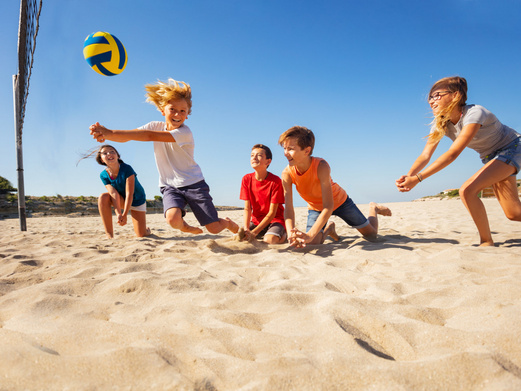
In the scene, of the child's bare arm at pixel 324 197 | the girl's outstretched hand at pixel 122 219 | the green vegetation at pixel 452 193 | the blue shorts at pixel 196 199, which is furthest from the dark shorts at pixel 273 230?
the green vegetation at pixel 452 193

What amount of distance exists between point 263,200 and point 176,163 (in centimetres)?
121

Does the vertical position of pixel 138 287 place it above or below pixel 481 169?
below

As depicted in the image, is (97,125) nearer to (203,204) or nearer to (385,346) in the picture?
(203,204)

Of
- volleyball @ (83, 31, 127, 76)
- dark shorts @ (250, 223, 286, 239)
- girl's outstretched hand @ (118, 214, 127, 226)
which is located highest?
volleyball @ (83, 31, 127, 76)

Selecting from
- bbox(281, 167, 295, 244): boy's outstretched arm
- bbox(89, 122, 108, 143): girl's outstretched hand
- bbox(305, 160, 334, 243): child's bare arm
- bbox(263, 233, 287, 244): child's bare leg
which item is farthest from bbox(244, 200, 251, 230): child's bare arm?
bbox(89, 122, 108, 143): girl's outstretched hand

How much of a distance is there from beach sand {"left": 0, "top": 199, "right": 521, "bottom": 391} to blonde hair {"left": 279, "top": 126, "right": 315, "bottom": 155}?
1.28 m

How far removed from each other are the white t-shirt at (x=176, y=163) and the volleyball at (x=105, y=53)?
1.08m

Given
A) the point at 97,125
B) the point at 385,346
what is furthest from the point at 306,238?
the point at 97,125

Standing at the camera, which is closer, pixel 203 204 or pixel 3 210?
pixel 203 204

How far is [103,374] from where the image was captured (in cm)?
105

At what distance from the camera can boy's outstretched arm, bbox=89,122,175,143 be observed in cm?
267

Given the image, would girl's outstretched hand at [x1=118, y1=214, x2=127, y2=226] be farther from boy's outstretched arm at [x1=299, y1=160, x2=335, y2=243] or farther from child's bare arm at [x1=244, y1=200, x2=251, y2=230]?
boy's outstretched arm at [x1=299, y1=160, x2=335, y2=243]

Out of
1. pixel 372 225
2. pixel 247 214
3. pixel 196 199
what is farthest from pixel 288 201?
pixel 372 225

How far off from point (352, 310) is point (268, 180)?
2795mm
